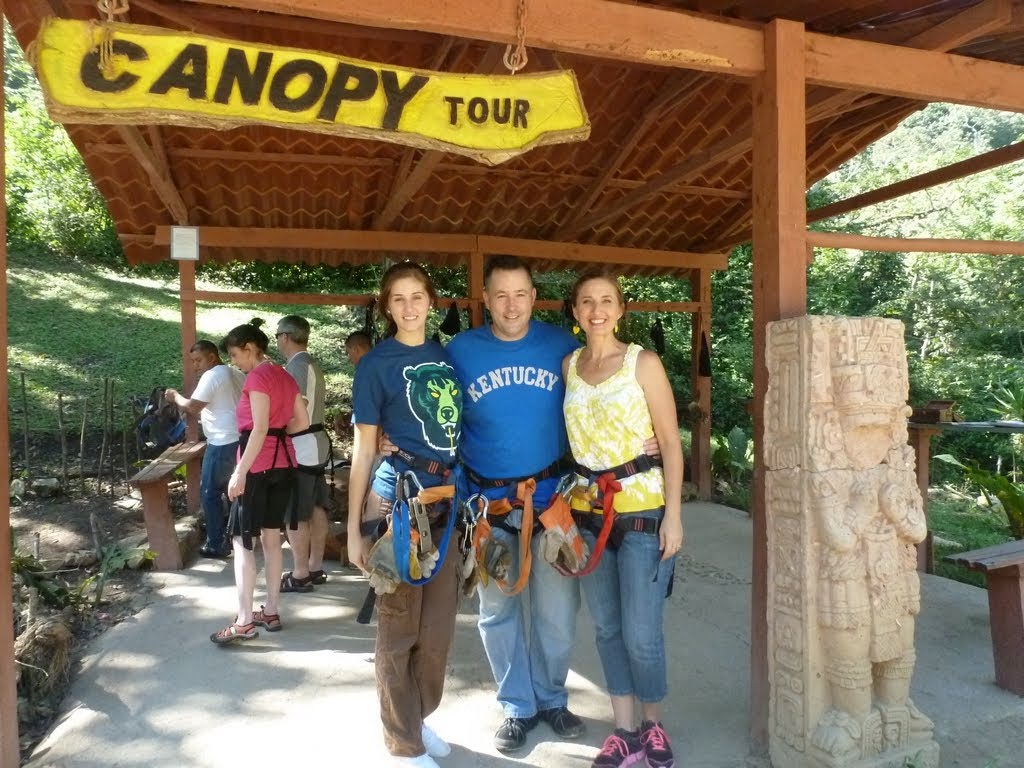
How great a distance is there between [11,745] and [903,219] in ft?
66.2

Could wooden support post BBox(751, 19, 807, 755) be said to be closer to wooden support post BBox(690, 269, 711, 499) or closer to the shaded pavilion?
the shaded pavilion

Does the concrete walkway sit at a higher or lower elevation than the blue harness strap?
lower

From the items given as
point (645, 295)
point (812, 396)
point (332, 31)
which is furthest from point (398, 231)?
point (645, 295)

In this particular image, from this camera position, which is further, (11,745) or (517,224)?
(517,224)

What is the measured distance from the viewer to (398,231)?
6.41 metres

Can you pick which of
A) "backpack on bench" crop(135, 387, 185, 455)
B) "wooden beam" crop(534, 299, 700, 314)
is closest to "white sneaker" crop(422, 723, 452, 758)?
"wooden beam" crop(534, 299, 700, 314)

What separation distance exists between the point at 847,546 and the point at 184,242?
16.8ft

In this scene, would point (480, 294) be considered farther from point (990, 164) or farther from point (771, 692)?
point (771, 692)

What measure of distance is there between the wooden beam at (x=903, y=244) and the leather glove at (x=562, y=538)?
142cm

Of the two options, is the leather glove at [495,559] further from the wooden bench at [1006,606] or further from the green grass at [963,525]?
the green grass at [963,525]

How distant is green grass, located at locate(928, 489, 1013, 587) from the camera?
7818 millimetres

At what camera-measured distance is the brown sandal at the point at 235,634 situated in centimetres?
369

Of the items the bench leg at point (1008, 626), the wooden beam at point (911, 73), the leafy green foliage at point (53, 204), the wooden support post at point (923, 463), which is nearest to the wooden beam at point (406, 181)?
the wooden beam at point (911, 73)

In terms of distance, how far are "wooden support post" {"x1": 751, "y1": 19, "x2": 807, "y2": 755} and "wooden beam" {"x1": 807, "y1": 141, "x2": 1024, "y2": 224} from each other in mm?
1670
